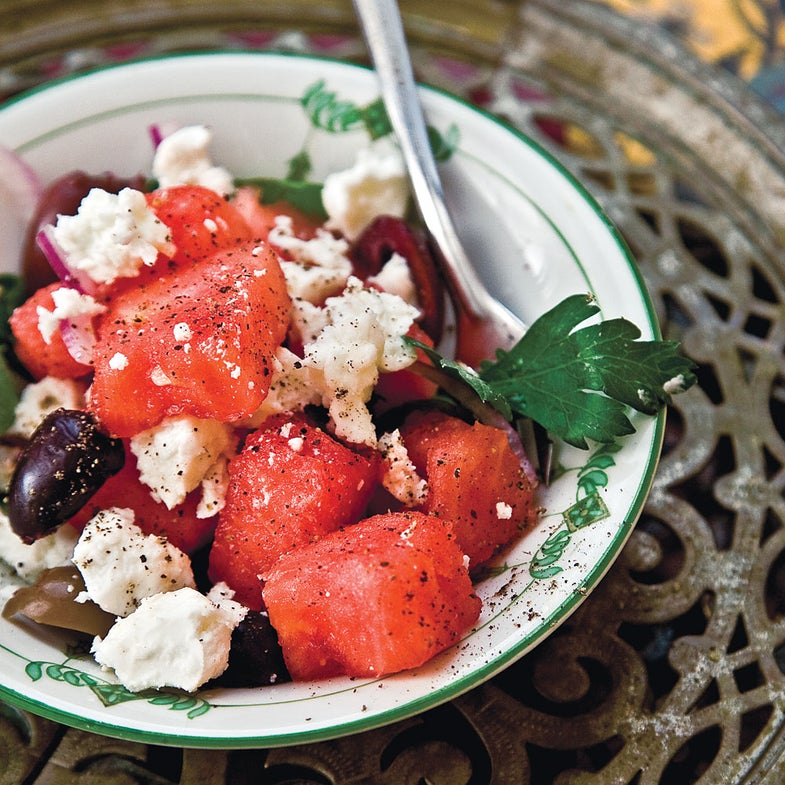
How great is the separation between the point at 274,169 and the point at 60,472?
1064 mm

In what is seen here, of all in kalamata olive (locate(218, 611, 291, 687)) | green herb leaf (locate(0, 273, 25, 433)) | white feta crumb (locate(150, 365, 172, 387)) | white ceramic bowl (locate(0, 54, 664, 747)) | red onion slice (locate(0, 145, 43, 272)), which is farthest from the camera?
red onion slice (locate(0, 145, 43, 272))

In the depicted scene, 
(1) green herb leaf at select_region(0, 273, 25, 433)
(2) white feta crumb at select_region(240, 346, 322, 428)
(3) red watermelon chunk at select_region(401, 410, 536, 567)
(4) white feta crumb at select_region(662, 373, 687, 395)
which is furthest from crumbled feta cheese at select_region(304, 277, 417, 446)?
(1) green herb leaf at select_region(0, 273, 25, 433)

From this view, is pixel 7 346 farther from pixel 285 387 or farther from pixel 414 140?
pixel 414 140

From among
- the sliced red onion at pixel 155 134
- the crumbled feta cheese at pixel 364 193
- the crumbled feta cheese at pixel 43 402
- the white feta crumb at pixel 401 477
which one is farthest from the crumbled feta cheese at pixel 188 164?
the white feta crumb at pixel 401 477

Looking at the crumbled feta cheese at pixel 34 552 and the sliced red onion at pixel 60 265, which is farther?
the sliced red onion at pixel 60 265

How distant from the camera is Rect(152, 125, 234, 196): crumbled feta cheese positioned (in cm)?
203

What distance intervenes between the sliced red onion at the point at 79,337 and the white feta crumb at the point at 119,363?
15cm

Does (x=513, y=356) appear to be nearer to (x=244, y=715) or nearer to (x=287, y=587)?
(x=287, y=587)

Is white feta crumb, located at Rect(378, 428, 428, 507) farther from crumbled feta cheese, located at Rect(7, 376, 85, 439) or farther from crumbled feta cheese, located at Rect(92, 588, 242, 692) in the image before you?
crumbled feta cheese, located at Rect(7, 376, 85, 439)

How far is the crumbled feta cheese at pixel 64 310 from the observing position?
1681mm

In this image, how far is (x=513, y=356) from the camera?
1.78m

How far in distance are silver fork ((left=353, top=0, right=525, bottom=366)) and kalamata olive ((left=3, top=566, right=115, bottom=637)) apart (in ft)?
3.11

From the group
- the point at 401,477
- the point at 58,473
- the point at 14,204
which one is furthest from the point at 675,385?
the point at 14,204

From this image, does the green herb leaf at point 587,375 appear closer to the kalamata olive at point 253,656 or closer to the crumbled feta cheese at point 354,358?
the crumbled feta cheese at point 354,358
